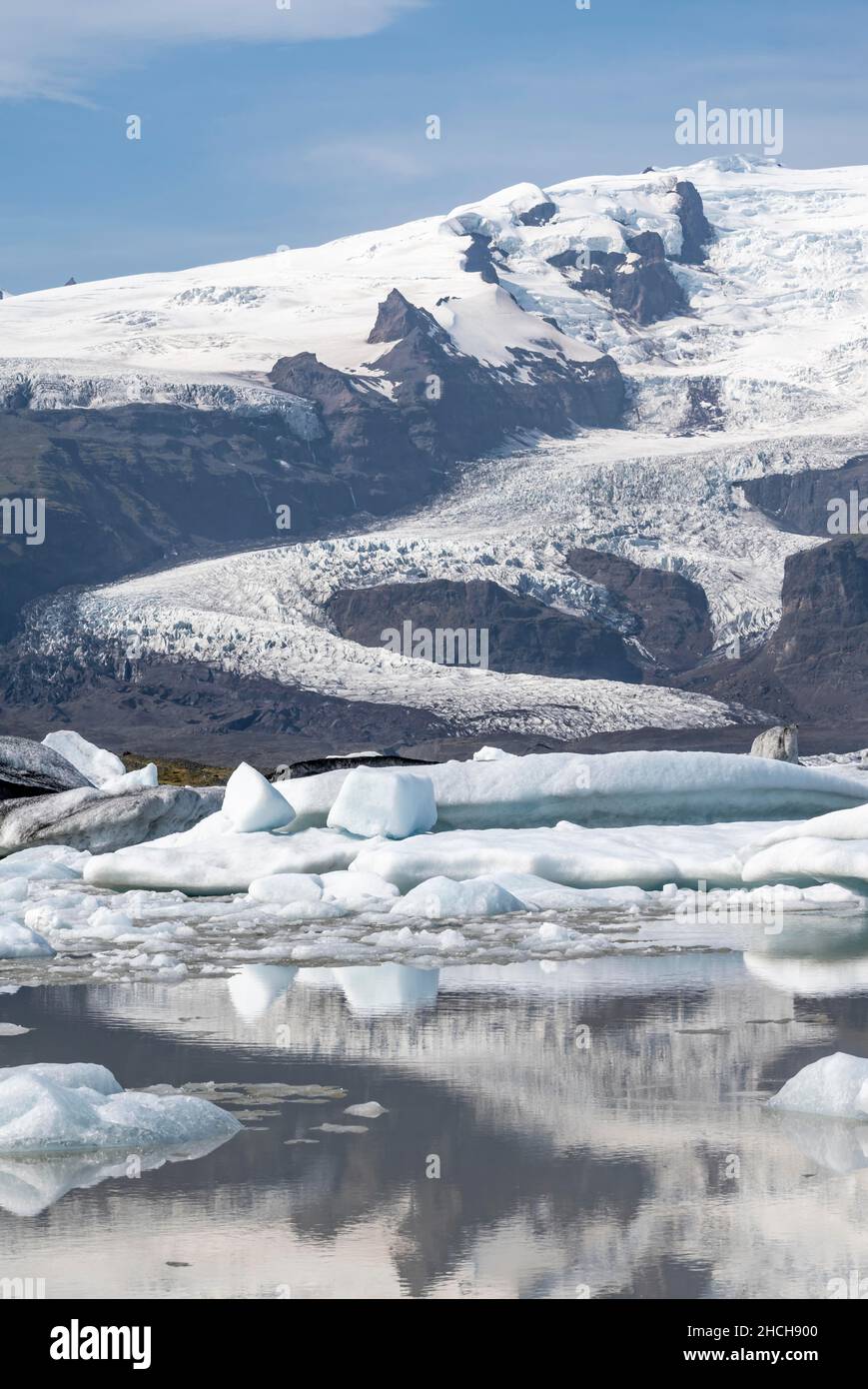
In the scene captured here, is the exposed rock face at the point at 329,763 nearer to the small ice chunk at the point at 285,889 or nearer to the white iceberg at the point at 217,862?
the white iceberg at the point at 217,862

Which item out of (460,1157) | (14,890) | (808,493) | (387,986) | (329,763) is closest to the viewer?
(460,1157)

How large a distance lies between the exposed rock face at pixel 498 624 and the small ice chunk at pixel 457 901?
418 feet

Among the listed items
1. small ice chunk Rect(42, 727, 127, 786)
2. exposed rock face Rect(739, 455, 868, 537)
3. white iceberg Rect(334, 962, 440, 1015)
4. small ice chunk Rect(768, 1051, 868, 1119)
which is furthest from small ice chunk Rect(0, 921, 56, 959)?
exposed rock face Rect(739, 455, 868, 537)

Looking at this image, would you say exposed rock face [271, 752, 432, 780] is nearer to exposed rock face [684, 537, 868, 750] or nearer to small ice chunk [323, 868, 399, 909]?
small ice chunk [323, 868, 399, 909]

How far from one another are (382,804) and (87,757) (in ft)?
66.2

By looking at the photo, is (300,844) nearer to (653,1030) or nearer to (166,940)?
(166,940)

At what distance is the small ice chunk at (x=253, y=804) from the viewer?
22625mm

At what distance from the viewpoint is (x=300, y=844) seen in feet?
72.0

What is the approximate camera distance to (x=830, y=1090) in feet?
27.6

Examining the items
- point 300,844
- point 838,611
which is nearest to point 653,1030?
point 300,844

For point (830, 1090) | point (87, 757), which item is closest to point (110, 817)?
point (87, 757)

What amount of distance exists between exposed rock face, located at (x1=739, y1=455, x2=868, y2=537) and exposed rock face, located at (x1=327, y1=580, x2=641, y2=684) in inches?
970

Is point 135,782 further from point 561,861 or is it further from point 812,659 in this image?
point 812,659

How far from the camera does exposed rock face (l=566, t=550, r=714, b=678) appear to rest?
175 m
